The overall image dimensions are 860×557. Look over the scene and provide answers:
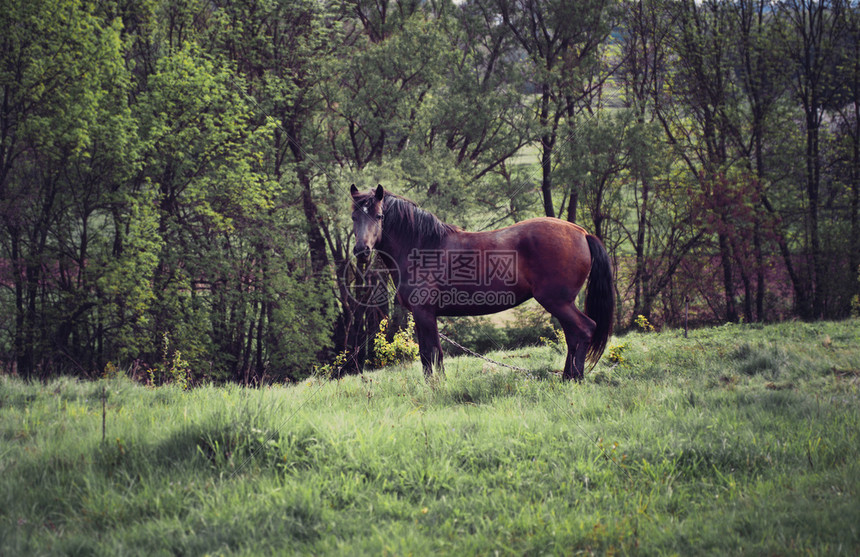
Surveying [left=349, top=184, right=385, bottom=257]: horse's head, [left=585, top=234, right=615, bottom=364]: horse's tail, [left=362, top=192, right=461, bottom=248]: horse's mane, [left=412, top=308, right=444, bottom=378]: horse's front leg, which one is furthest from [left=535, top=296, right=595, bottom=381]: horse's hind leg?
[left=349, top=184, right=385, bottom=257]: horse's head

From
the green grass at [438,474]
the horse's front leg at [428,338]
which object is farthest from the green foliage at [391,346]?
the green grass at [438,474]

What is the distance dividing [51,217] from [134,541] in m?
15.1

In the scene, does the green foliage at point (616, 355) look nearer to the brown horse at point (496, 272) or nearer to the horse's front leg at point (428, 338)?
the brown horse at point (496, 272)

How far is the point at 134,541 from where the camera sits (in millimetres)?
2922

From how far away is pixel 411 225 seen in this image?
679 cm

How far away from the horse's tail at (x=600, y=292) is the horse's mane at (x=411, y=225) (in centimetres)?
204

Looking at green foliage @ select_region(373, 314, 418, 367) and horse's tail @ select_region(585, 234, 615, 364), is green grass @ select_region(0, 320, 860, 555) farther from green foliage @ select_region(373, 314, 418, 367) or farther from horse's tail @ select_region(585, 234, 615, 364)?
green foliage @ select_region(373, 314, 418, 367)

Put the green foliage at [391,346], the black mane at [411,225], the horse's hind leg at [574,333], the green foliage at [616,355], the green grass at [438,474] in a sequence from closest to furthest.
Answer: the green grass at [438,474], the horse's hind leg at [574,333], the black mane at [411,225], the green foliage at [616,355], the green foliage at [391,346]

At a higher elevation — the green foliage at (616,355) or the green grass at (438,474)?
the green foliage at (616,355)

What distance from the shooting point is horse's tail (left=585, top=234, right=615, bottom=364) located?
22.1ft

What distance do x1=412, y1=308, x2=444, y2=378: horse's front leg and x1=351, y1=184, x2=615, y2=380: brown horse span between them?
0.01m

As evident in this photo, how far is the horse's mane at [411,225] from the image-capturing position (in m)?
6.72

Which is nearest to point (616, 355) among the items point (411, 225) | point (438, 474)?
point (411, 225)

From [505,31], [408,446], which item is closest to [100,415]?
[408,446]
